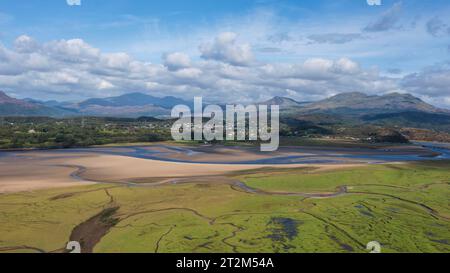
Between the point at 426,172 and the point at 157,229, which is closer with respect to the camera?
the point at 157,229

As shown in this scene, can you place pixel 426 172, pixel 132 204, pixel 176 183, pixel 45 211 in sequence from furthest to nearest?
pixel 426 172
pixel 176 183
pixel 132 204
pixel 45 211

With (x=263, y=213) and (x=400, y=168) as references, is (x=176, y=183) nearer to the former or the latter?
(x=263, y=213)

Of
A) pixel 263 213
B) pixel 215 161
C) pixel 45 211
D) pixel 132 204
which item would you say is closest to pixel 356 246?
pixel 263 213
